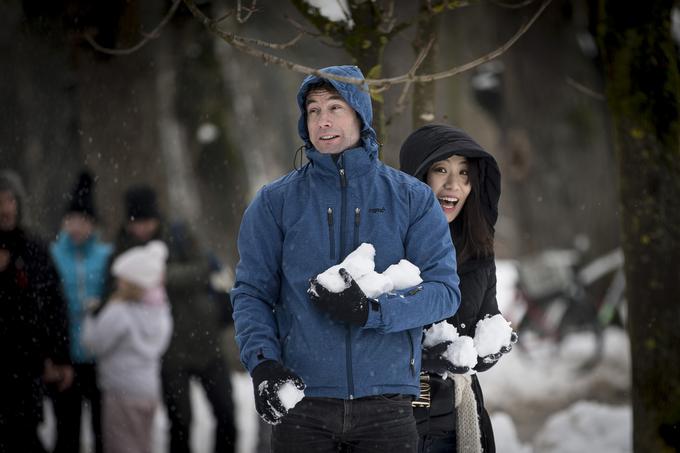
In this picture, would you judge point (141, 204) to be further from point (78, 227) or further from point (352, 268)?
point (352, 268)

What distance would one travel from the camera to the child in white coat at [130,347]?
19.8 ft

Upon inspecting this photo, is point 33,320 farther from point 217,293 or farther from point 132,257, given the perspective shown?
point 217,293

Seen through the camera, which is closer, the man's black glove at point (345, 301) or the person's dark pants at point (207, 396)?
the man's black glove at point (345, 301)

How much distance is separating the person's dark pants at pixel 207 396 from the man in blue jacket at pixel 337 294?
12.1 ft

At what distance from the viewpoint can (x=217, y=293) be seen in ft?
21.5

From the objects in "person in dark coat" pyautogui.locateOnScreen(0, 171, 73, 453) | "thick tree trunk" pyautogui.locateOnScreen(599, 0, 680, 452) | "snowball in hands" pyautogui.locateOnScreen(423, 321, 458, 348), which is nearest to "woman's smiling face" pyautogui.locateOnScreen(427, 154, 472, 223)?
"snowball in hands" pyautogui.locateOnScreen(423, 321, 458, 348)

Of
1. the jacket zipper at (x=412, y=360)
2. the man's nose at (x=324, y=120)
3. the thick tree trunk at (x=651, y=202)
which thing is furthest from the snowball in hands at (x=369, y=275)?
the thick tree trunk at (x=651, y=202)

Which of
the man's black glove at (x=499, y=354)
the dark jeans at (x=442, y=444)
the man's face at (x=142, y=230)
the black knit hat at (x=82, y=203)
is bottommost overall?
the dark jeans at (x=442, y=444)

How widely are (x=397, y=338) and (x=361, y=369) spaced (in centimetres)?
16

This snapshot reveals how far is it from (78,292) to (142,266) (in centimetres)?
53

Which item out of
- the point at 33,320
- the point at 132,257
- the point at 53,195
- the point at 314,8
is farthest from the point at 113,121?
the point at 314,8

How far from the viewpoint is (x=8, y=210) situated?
562cm

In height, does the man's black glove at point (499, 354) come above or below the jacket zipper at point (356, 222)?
below

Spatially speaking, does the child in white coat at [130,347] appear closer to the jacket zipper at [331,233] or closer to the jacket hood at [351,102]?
the jacket hood at [351,102]
